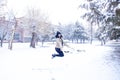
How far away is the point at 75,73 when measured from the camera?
913 cm

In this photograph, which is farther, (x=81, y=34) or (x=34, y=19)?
(x=81, y=34)

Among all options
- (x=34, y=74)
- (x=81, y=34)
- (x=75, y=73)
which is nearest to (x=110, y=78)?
(x=75, y=73)

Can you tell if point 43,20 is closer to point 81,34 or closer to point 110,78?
point 110,78

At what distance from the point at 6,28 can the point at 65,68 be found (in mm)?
27652

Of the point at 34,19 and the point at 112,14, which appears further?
the point at 34,19

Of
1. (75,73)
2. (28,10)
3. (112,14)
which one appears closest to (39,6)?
(28,10)

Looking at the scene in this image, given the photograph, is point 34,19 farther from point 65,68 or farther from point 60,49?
point 65,68

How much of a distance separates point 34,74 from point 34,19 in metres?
28.5

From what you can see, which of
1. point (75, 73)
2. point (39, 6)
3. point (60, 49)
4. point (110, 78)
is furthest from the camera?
point (39, 6)

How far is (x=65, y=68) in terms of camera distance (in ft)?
33.5

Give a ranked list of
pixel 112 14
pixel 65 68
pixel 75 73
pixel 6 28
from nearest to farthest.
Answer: pixel 75 73
pixel 65 68
pixel 112 14
pixel 6 28

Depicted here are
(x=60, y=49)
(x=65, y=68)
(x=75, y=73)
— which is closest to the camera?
(x=75, y=73)

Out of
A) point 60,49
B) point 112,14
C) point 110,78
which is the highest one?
point 112,14

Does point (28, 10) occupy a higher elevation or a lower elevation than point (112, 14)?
higher
